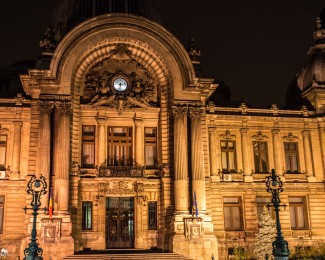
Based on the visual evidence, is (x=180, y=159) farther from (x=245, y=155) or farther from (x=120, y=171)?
(x=245, y=155)

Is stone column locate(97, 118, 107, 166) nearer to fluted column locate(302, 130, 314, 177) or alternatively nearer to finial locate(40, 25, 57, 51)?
finial locate(40, 25, 57, 51)

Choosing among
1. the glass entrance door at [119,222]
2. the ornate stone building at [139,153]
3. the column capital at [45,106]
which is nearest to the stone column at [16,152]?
the ornate stone building at [139,153]

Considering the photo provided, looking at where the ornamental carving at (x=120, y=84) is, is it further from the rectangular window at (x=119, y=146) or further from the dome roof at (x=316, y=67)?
the dome roof at (x=316, y=67)

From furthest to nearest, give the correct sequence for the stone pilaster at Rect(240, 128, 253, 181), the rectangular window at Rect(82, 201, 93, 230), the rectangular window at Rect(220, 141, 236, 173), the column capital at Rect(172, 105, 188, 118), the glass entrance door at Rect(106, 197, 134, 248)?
the rectangular window at Rect(220, 141, 236, 173) → the stone pilaster at Rect(240, 128, 253, 181) → the column capital at Rect(172, 105, 188, 118) → the glass entrance door at Rect(106, 197, 134, 248) → the rectangular window at Rect(82, 201, 93, 230)

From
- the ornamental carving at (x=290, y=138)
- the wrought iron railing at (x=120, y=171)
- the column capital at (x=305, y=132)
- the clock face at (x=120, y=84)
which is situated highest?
the clock face at (x=120, y=84)

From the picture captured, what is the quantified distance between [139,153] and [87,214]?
4.98 m

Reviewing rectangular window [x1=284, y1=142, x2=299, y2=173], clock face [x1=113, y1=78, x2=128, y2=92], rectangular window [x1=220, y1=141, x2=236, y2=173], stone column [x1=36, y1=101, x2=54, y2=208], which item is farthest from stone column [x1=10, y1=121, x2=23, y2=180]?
rectangular window [x1=284, y1=142, x2=299, y2=173]

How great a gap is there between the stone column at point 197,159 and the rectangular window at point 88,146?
6.34 meters

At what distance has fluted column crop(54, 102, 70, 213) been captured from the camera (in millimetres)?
26641

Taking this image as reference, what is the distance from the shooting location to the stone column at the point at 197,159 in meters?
28.4

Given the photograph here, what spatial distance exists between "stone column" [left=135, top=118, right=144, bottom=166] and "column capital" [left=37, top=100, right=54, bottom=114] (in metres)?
5.51

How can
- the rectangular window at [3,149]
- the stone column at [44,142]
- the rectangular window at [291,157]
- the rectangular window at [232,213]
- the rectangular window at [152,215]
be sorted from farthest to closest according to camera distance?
1. the rectangular window at [291,157]
2. the rectangular window at [232,213]
3. the rectangular window at [152,215]
4. the rectangular window at [3,149]
5. the stone column at [44,142]

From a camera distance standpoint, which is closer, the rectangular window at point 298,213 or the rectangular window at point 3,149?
the rectangular window at point 3,149

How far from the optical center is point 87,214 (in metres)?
29.0
